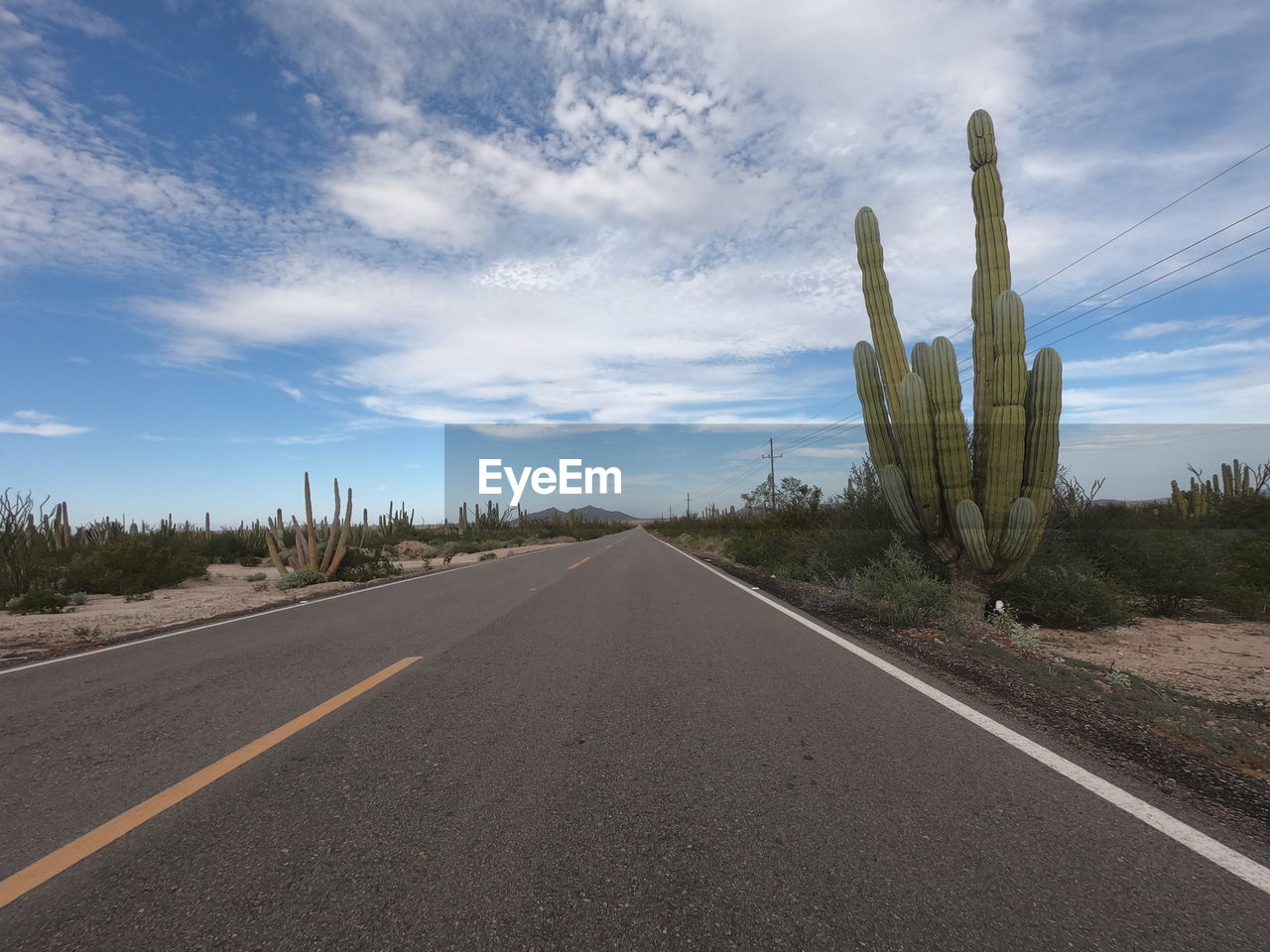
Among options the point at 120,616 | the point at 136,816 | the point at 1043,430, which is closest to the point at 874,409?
the point at 1043,430

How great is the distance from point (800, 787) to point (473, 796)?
1623mm

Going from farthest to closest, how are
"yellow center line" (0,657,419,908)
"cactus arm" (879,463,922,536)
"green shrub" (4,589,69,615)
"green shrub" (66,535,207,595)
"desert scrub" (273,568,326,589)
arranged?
"green shrub" (66,535,207,595)
"desert scrub" (273,568,326,589)
"green shrub" (4,589,69,615)
"cactus arm" (879,463,922,536)
"yellow center line" (0,657,419,908)

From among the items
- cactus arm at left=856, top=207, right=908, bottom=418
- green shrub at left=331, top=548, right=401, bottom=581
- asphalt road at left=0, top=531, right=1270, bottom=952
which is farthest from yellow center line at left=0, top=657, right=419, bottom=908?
green shrub at left=331, top=548, right=401, bottom=581

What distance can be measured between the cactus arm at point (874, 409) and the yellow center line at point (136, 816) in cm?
863

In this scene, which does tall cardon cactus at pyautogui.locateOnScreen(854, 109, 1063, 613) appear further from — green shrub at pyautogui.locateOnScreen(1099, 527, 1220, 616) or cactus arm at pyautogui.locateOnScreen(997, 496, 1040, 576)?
green shrub at pyautogui.locateOnScreen(1099, 527, 1220, 616)

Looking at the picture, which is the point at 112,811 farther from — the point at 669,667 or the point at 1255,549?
the point at 1255,549

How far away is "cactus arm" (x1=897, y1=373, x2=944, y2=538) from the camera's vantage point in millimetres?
9695

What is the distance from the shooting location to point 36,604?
12.8 meters

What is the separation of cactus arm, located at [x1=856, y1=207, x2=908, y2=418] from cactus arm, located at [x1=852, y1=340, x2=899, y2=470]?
0.13 m

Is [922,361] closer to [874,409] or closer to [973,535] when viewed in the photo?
[874,409]

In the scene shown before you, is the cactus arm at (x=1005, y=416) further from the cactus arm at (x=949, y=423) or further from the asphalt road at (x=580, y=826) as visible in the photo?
the asphalt road at (x=580, y=826)

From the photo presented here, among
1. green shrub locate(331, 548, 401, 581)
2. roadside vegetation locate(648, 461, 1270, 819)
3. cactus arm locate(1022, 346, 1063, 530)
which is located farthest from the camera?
green shrub locate(331, 548, 401, 581)

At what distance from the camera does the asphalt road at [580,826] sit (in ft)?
7.50

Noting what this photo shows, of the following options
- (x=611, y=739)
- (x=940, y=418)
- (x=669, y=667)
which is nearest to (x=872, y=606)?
(x=940, y=418)
